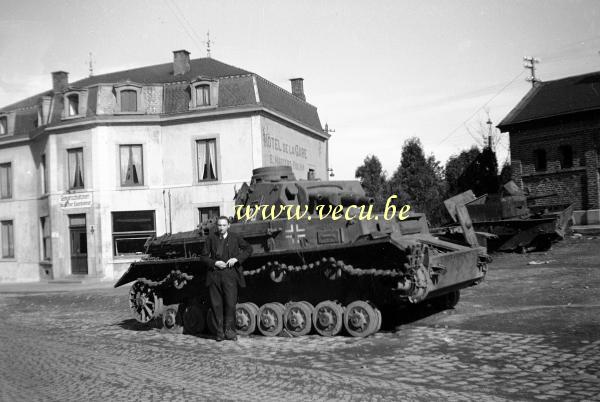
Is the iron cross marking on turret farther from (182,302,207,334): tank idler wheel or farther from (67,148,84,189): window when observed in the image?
(67,148,84,189): window

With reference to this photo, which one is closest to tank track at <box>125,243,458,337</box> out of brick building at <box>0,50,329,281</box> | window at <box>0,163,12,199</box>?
brick building at <box>0,50,329,281</box>

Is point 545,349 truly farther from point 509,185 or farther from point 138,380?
point 509,185

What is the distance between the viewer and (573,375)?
6.22 m

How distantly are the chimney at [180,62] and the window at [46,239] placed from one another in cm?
880

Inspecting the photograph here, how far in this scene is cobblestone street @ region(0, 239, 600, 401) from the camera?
6102mm

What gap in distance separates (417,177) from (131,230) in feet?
51.6

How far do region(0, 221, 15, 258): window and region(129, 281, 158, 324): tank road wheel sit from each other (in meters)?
21.5

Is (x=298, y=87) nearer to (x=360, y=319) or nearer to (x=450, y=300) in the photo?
(x=450, y=300)

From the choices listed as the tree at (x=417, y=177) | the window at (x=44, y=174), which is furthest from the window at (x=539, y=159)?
the window at (x=44, y=174)

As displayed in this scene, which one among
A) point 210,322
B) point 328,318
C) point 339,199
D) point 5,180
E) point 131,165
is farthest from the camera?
point 5,180

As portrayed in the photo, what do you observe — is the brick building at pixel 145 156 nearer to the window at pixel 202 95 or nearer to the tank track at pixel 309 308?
the window at pixel 202 95

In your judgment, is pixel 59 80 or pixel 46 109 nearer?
pixel 46 109

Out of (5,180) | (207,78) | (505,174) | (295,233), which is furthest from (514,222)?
(5,180)

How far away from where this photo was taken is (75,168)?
86.4 ft
